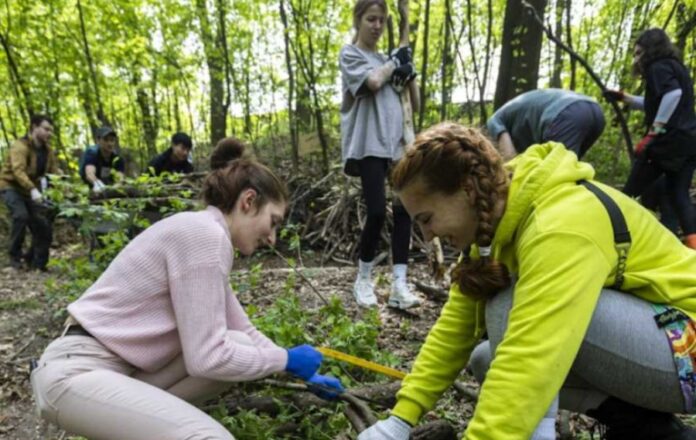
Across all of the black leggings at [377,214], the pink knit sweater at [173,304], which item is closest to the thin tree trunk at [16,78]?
the black leggings at [377,214]

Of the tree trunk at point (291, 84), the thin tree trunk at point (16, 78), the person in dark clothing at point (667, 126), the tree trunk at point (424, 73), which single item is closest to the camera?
the person in dark clothing at point (667, 126)

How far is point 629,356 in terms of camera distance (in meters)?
1.45

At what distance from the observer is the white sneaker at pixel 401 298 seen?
3492 millimetres

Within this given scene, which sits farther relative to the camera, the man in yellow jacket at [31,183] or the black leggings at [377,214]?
the man in yellow jacket at [31,183]

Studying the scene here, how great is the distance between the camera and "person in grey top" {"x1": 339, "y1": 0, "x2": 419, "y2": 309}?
346cm

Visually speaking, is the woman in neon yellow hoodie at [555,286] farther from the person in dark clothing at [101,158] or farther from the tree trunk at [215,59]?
the tree trunk at [215,59]

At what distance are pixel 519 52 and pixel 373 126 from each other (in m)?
4.07

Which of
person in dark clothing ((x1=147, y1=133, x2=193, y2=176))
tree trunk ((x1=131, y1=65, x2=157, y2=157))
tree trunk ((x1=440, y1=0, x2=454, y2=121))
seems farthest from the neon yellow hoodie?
tree trunk ((x1=131, y1=65, x2=157, y2=157))

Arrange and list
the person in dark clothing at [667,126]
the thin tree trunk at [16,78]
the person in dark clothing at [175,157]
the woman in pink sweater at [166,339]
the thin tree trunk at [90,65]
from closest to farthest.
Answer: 1. the woman in pink sweater at [166,339]
2. the person in dark clothing at [667,126]
3. the person in dark clothing at [175,157]
4. the thin tree trunk at [16,78]
5. the thin tree trunk at [90,65]

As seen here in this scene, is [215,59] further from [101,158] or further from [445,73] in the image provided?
[445,73]

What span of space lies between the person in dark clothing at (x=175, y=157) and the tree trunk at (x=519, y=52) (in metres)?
4.15

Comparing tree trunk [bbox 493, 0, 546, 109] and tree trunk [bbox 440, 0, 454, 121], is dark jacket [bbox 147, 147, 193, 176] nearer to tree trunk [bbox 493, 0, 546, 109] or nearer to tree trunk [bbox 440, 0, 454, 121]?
tree trunk [bbox 493, 0, 546, 109]

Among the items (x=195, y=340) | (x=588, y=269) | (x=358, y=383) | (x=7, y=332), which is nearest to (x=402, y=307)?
(x=358, y=383)

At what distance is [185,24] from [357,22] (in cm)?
737
